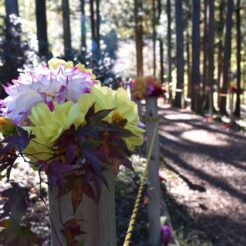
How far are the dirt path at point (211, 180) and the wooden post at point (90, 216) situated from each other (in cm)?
497

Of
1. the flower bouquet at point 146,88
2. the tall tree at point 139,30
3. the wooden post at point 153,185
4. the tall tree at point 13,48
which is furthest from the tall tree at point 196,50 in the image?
the wooden post at point 153,185

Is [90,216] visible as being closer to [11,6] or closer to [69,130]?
[69,130]

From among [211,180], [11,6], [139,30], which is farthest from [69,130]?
[139,30]

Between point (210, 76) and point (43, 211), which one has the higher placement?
point (210, 76)

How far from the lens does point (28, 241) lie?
1.39 metres

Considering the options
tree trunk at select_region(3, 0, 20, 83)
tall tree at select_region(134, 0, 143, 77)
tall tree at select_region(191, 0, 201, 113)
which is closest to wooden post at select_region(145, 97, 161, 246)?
tree trunk at select_region(3, 0, 20, 83)

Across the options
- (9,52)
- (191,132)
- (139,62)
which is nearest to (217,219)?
(9,52)

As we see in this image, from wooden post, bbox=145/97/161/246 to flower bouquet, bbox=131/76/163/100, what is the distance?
7 cm

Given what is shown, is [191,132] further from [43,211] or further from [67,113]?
[67,113]

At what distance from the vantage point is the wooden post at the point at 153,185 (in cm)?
530

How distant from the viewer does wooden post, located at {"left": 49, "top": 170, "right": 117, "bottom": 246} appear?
1.36m

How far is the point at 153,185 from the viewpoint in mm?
5488

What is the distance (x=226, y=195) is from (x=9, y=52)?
4.07m

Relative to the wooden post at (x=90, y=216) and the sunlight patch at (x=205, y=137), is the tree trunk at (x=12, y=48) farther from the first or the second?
the sunlight patch at (x=205, y=137)
